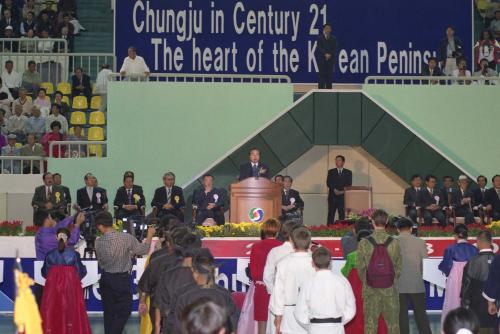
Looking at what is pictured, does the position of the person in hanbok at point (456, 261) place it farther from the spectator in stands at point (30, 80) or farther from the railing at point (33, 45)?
the railing at point (33, 45)

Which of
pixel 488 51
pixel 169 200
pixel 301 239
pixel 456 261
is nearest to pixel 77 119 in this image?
pixel 169 200

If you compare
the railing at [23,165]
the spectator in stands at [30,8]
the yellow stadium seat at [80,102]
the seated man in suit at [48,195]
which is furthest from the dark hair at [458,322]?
the spectator in stands at [30,8]

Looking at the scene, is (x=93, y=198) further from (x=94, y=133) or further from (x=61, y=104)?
(x=61, y=104)

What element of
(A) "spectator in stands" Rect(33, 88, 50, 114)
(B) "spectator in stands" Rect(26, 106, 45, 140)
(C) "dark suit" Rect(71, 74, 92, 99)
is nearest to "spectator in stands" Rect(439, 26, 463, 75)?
(C) "dark suit" Rect(71, 74, 92, 99)

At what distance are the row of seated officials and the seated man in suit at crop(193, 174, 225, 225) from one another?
3.26m

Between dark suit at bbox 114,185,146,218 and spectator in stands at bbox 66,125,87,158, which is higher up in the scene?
spectator in stands at bbox 66,125,87,158

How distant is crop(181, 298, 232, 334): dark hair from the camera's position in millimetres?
5410

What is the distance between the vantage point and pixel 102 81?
2345 cm

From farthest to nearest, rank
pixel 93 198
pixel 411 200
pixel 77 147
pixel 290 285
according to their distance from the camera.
A: pixel 77 147 < pixel 411 200 < pixel 93 198 < pixel 290 285

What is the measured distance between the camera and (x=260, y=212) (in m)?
17.6

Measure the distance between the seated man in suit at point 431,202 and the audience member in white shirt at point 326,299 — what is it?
10.2 metres

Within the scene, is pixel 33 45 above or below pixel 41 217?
above

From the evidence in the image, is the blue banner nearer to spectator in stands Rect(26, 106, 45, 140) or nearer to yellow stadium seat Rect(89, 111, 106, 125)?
yellow stadium seat Rect(89, 111, 106, 125)

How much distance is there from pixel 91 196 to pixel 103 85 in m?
4.15
